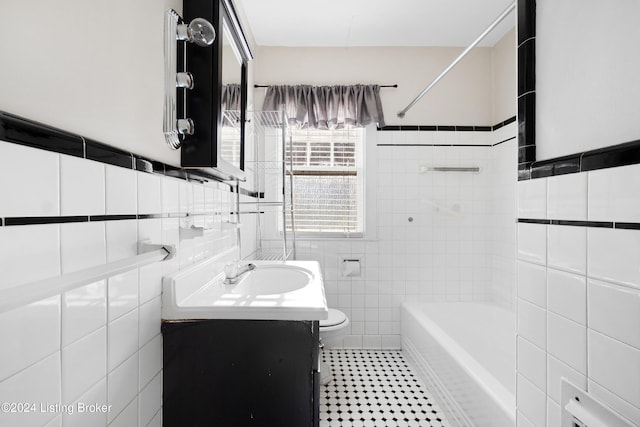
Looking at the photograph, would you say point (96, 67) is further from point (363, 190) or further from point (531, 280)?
point (363, 190)

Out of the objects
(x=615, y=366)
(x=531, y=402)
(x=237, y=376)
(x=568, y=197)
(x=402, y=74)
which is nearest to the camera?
(x=615, y=366)

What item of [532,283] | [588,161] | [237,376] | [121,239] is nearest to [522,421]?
[532,283]

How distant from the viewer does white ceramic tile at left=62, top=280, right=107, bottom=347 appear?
1.98ft

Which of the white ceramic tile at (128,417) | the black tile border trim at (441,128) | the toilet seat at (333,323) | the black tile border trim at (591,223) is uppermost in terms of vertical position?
the black tile border trim at (441,128)

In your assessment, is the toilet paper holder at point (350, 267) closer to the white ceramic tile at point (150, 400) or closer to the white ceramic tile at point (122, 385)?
the white ceramic tile at point (150, 400)

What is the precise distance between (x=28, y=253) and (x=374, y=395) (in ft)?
6.28

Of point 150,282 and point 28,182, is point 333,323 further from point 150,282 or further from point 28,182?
point 28,182

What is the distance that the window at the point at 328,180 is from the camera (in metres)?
2.59

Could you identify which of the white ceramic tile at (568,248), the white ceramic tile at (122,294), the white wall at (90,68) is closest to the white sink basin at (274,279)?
the white ceramic tile at (122,294)

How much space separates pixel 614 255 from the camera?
0.63 m

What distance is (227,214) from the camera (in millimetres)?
→ 1647

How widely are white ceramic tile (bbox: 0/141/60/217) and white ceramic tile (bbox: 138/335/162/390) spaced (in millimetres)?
513

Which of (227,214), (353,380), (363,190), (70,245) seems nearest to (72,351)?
(70,245)

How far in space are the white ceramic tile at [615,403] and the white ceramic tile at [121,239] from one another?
1.11m
